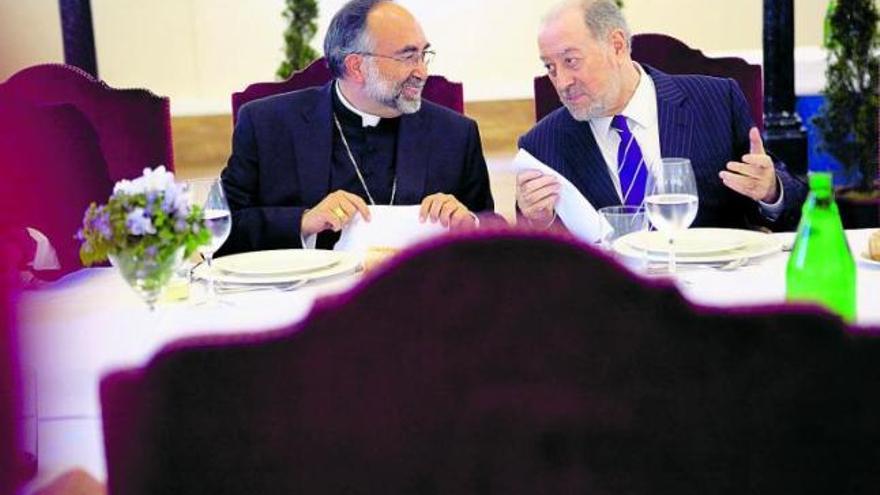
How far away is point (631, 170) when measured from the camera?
2.33 m

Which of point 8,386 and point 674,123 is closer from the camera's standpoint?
point 8,386

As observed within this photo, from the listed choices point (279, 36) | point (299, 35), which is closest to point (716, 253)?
point (299, 35)

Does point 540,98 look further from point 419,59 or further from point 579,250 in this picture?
point 579,250

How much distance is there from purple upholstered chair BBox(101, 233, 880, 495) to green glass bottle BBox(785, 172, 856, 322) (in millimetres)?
574

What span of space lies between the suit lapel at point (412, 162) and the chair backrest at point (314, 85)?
26cm

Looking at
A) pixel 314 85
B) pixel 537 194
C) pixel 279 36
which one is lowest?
pixel 537 194

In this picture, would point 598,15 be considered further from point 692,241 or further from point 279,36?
point 279,36

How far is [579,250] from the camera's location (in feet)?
2.13

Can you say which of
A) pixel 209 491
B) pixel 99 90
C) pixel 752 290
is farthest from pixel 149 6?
pixel 209 491

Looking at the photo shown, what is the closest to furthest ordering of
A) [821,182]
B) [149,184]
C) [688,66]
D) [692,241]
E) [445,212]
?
[821,182]
[149,184]
[692,241]
[445,212]
[688,66]

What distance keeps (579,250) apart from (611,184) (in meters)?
1.71

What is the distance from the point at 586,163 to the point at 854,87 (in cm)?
336

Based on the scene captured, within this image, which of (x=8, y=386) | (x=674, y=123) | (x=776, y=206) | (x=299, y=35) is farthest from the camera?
(x=299, y=35)

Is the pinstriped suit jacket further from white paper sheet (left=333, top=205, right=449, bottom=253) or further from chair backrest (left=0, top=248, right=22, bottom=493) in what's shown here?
chair backrest (left=0, top=248, right=22, bottom=493)
